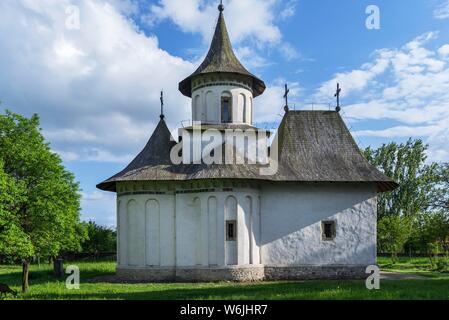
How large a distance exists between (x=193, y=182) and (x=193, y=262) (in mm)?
3775

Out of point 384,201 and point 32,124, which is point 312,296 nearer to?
point 32,124

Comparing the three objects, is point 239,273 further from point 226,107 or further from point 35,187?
point 35,187

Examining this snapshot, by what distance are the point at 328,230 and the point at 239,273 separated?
520 centimetres

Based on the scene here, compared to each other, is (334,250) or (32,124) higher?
(32,124)

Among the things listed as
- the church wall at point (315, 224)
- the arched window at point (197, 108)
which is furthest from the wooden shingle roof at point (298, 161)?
the arched window at point (197, 108)

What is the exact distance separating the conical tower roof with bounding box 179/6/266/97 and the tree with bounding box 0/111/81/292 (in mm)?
9782

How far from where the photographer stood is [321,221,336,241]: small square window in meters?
22.3

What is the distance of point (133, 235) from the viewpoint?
21766mm

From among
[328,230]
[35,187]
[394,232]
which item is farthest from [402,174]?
[35,187]

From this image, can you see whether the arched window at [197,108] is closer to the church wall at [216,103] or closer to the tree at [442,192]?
the church wall at [216,103]

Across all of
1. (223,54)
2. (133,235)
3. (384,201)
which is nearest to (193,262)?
(133,235)

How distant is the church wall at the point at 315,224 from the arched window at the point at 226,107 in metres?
4.58

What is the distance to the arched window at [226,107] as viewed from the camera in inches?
949
